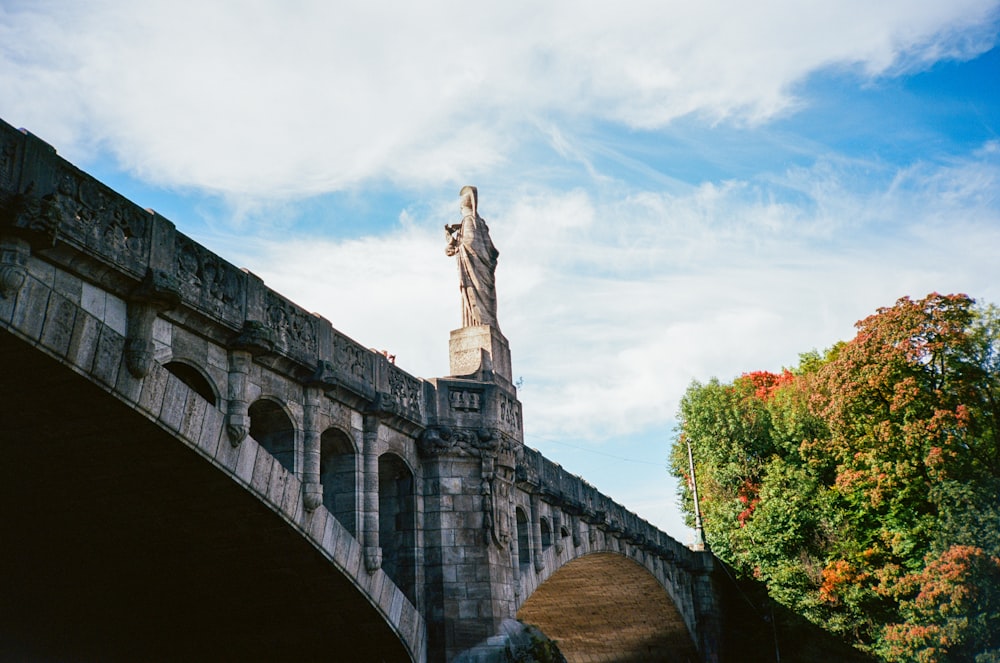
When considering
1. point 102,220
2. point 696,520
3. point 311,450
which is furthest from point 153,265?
point 696,520

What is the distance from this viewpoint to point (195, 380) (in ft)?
43.1

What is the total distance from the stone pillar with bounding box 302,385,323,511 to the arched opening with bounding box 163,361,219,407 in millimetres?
1696

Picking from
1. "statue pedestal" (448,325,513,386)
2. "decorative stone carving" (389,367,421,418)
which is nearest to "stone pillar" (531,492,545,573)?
"statue pedestal" (448,325,513,386)

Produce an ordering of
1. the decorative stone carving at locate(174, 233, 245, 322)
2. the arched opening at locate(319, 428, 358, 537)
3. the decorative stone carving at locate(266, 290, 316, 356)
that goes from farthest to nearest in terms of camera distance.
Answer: the arched opening at locate(319, 428, 358, 537), the decorative stone carving at locate(266, 290, 316, 356), the decorative stone carving at locate(174, 233, 245, 322)

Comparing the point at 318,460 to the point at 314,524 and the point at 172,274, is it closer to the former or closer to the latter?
the point at 314,524

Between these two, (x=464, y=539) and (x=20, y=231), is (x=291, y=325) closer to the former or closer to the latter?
(x=20, y=231)

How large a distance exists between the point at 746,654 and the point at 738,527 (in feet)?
16.8

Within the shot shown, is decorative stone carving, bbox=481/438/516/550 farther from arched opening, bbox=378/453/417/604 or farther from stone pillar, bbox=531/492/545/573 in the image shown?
stone pillar, bbox=531/492/545/573

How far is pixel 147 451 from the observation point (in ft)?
39.6

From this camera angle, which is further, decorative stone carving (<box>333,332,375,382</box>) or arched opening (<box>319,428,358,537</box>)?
arched opening (<box>319,428,358,537</box>)

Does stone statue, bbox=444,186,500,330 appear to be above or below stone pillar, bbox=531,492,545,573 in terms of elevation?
above

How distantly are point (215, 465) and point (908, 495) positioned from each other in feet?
86.1

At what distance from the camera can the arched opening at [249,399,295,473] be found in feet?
46.4

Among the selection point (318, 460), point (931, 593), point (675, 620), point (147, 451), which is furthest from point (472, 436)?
point (675, 620)
